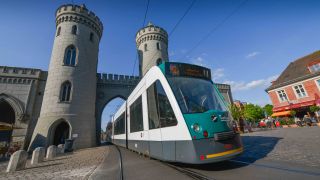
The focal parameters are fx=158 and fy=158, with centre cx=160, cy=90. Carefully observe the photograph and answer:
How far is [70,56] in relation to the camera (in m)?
21.1

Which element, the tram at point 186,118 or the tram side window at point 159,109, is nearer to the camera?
the tram at point 186,118

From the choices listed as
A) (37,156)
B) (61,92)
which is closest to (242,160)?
(37,156)

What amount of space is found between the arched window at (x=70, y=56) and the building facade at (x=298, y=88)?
31.1 metres

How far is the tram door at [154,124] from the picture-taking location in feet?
16.5

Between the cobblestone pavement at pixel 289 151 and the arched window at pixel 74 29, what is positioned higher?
the arched window at pixel 74 29

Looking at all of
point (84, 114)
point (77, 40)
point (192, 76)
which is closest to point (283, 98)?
point (192, 76)

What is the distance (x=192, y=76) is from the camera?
5.29m

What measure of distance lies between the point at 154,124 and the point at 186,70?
2.11 meters

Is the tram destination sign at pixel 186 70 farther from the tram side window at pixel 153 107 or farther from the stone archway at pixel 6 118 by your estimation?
the stone archway at pixel 6 118

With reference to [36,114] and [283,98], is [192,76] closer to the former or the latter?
[36,114]

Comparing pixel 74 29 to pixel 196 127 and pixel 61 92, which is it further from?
pixel 196 127

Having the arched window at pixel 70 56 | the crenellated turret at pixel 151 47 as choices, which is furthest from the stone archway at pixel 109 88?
the arched window at pixel 70 56

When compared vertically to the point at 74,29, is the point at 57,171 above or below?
below

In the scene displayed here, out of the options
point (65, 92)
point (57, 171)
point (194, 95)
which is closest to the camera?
point (194, 95)
